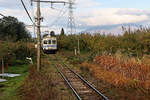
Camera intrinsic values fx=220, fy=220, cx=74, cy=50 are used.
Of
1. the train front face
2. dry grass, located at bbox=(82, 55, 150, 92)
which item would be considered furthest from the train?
dry grass, located at bbox=(82, 55, 150, 92)

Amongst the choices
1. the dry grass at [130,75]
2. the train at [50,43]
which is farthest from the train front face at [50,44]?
the dry grass at [130,75]

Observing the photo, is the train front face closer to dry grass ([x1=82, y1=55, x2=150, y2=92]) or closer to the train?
the train

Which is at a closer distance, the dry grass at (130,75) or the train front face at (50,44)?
the dry grass at (130,75)

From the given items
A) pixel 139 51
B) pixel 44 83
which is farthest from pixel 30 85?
pixel 139 51

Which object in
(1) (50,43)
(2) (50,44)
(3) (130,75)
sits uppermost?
(1) (50,43)

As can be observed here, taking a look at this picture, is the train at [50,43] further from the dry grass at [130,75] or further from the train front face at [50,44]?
the dry grass at [130,75]

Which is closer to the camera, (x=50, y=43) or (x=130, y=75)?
(x=130, y=75)

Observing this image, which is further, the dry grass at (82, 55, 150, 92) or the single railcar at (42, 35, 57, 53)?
the single railcar at (42, 35, 57, 53)

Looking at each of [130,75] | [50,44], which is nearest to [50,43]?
[50,44]

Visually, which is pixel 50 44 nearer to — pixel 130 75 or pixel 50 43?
pixel 50 43

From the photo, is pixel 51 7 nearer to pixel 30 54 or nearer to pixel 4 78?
pixel 4 78

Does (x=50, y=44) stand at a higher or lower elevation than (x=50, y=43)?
lower

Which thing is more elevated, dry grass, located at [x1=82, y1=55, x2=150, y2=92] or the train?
the train

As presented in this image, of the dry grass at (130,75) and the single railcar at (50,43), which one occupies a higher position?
the single railcar at (50,43)
